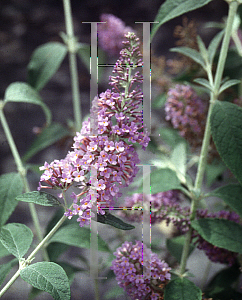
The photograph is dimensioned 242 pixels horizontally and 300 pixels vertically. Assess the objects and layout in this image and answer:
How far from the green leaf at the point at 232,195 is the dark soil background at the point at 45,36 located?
85cm

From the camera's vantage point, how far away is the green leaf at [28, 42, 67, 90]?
81 centimetres

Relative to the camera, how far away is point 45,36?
1508mm

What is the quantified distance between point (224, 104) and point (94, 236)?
27cm

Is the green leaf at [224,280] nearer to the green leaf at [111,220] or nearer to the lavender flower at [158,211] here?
the lavender flower at [158,211]

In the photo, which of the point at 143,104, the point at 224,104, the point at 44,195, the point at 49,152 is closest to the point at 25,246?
the point at 44,195

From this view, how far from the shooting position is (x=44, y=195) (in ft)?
1.40

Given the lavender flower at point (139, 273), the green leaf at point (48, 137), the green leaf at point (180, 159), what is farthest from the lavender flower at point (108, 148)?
the green leaf at point (48, 137)

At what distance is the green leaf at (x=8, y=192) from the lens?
0.56m

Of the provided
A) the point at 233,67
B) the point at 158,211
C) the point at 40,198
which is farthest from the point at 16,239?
the point at 233,67

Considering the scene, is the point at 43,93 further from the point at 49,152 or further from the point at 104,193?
the point at 104,193

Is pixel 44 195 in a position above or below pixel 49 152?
above

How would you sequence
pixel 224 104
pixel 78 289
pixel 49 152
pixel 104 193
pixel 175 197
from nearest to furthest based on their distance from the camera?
pixel 104 193
pixel 224 104
pixel 175 197
pixel 78 289
pixel 49 152

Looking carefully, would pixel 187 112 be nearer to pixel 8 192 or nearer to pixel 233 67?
pixel 233 67

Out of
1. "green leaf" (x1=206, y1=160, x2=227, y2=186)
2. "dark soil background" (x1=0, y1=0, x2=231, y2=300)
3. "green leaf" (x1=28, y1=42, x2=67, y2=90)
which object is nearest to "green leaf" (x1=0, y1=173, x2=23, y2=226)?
"green leaf" (x1=28, y1=42, x2=67, y2=90)
